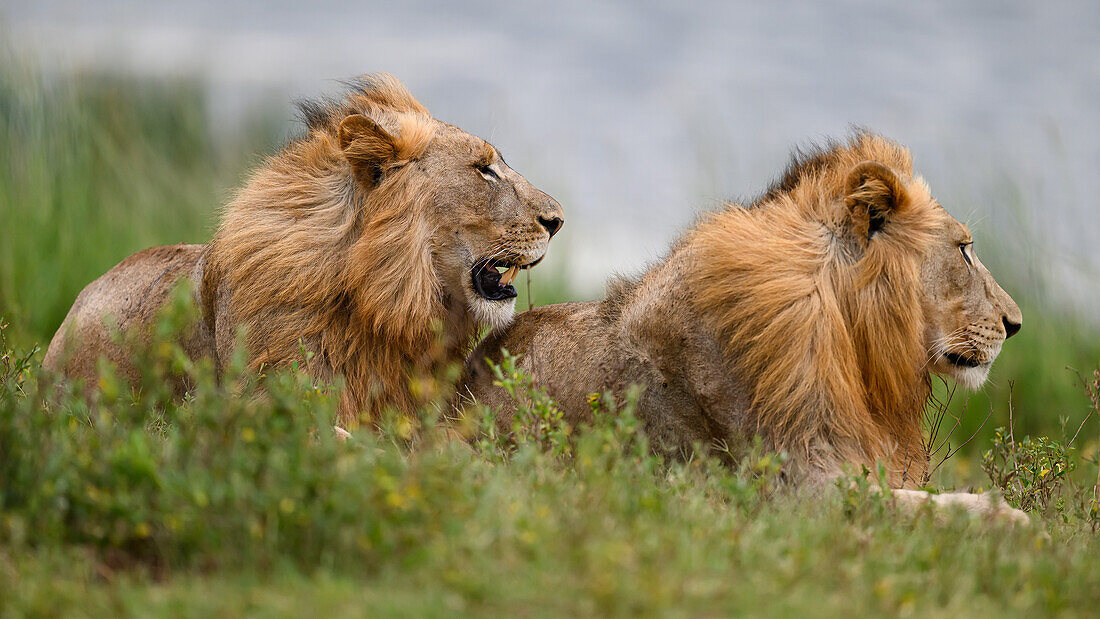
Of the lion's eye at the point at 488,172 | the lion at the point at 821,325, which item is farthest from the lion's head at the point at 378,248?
the lion at the point at 821,325

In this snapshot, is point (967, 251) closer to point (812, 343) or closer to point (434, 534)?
point (812, 343)

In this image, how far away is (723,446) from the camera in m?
4.75

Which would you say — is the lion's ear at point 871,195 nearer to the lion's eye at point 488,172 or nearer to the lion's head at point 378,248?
the lion's head at point 378,248

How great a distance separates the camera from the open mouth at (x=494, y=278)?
525 cm

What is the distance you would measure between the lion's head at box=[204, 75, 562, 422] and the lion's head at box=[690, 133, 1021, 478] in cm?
105

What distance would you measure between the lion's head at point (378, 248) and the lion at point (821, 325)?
767mm

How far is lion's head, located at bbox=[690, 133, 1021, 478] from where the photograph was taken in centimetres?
443

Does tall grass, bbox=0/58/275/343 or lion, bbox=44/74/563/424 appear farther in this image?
tall grass, bbox=0/58/275/343

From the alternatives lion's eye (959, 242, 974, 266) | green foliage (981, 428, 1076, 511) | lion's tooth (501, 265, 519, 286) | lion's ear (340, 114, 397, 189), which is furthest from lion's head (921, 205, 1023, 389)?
lion's ear (340, 114, 397, 189)

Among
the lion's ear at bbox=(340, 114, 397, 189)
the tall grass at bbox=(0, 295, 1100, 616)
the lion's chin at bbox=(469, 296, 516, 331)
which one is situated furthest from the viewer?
the lion's chin at bbox=(469, 296, 516, 331)

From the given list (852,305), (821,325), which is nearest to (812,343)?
(821,325)

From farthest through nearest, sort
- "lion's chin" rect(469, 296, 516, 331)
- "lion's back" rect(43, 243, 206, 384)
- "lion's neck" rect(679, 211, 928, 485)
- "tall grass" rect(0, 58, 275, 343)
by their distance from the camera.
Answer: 1. "tall grass" rect(0, 58, 275, 343)
2. "lion's back" rect(43, 243, 206, 384)
3. "lion's chin" rect(469, 296, 516, 331)
4. "lion's neck" rect(679, 211, 928, 485)

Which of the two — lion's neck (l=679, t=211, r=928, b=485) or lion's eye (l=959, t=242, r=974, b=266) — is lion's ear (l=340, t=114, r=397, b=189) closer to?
lion's neck (l=679, t=211, r=928, b=485)

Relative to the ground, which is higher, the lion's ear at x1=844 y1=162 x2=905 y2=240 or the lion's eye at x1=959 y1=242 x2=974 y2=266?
the lion's ear at x1=844 y1=162 x2=905 y2=240
